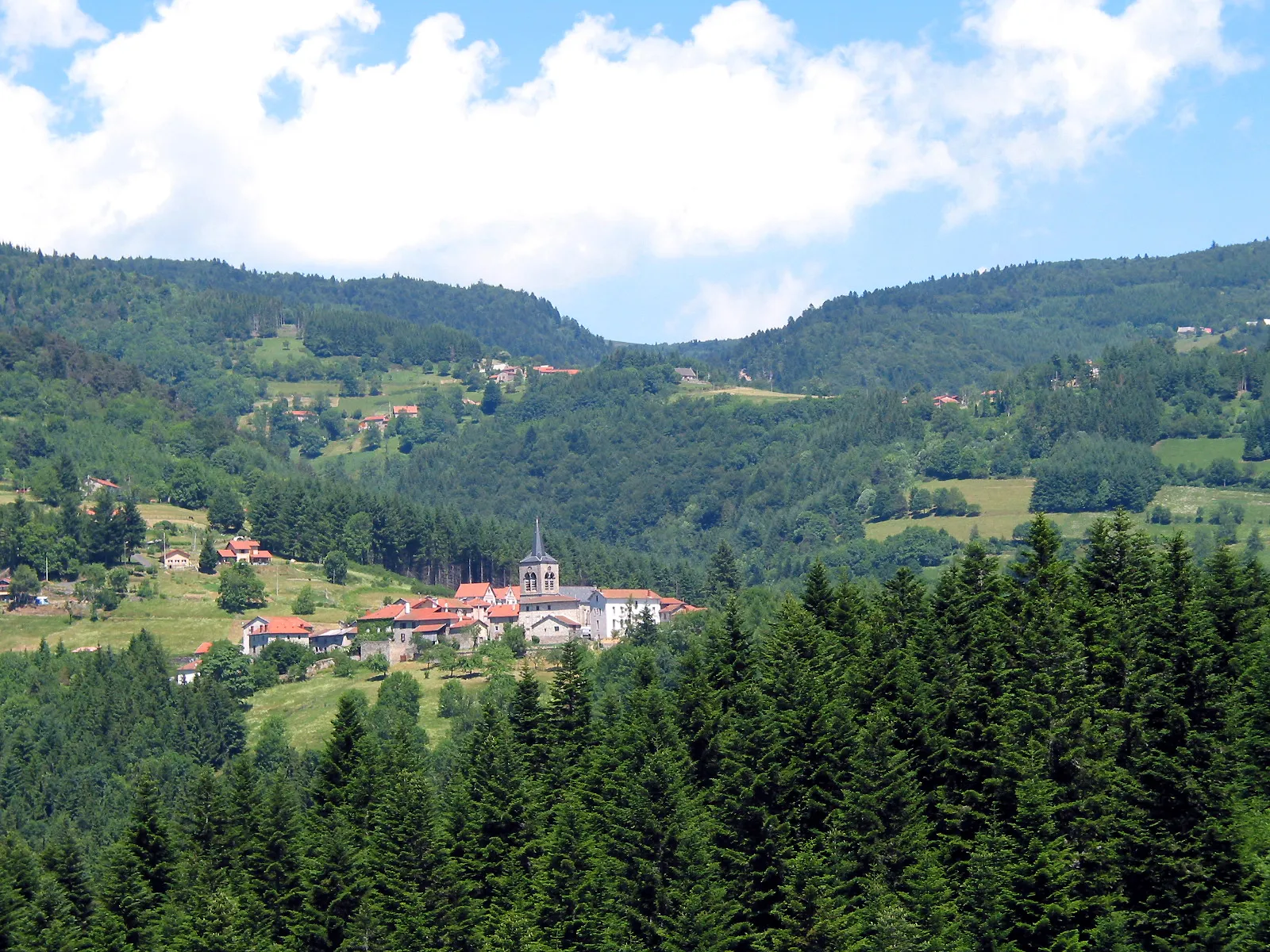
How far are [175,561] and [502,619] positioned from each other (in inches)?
1616

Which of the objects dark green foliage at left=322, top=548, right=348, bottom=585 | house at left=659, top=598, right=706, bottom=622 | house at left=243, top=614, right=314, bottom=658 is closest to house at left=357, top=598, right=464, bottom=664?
house at left=243, top=614, right=314, bottom=658

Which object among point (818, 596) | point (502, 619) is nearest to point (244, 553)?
point (502, 619)

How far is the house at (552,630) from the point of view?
16562 cm

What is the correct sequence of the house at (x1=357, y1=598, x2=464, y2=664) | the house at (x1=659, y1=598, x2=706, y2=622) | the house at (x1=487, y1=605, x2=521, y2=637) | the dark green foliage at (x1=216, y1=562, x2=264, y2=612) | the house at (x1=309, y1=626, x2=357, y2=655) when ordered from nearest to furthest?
the house at (x1=357, y1=598, x2=464, y2=664), the house at (x1=309, y1=626, x2=357, y2=655), the house at (x1=487, y1=605, x2=521, y2=637), the dark green foliage at (x1=216, y1=562, x2=264, y2=612), the house at (x1=659, y1=598, x2=706, y2=622)

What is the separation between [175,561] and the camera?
184 m

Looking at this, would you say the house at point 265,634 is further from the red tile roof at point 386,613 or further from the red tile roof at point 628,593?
the red tile roof at point 628,593

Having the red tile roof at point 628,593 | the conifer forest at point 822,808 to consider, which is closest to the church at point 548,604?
the red tile roof at point 628,593

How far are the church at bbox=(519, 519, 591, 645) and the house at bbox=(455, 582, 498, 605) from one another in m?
3.44

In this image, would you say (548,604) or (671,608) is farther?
(671,608)

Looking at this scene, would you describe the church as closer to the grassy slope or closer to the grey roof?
the grey roof

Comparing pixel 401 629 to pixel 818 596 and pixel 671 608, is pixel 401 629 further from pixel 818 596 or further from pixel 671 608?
pixel 818 596

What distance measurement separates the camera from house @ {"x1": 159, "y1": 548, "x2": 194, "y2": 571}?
183875mm

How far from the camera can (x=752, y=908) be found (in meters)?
61.8

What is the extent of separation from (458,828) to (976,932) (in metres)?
25.2
